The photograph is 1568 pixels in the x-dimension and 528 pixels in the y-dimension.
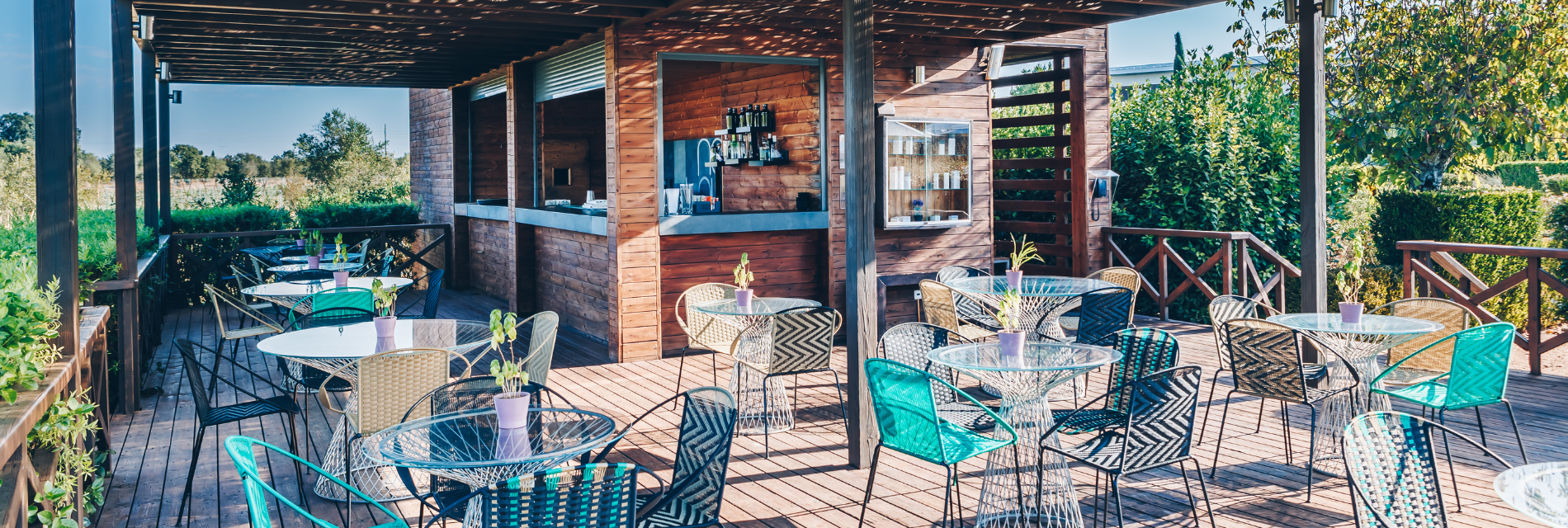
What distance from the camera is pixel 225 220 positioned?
11.8 m

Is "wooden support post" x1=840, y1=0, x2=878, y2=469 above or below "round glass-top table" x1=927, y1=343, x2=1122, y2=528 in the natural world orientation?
above

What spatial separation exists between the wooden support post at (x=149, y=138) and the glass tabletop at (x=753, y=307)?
631 cm

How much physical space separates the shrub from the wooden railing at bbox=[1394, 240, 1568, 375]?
1115 cm

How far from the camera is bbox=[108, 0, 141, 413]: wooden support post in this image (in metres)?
6.12

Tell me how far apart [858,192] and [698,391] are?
1.80 meters

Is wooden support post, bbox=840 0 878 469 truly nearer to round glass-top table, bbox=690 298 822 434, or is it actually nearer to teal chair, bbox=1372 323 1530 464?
round glass-top table, bbox=690 298 822 434

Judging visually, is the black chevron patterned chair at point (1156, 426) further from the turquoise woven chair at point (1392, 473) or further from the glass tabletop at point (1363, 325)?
the glass tabletop at point (1363, 325)

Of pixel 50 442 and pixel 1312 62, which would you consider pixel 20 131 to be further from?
pixel 1312 62

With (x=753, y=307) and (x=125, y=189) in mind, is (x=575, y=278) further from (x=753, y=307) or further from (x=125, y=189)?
(x=753, y=307)

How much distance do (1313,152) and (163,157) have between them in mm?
11105

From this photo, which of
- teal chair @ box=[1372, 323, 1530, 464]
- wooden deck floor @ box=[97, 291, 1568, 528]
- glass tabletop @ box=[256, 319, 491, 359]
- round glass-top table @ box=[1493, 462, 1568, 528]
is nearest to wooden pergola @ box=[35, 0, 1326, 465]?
wooden deck floor @ box=[97, 291, 1568, 528]

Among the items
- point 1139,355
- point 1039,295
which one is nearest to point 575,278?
point 1039,295

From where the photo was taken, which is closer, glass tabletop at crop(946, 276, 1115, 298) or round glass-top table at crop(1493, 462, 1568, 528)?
round glass-top table at crop(1493, 462, 1568, 528)

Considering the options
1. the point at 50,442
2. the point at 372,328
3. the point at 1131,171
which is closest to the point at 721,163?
the point at 1131,171
